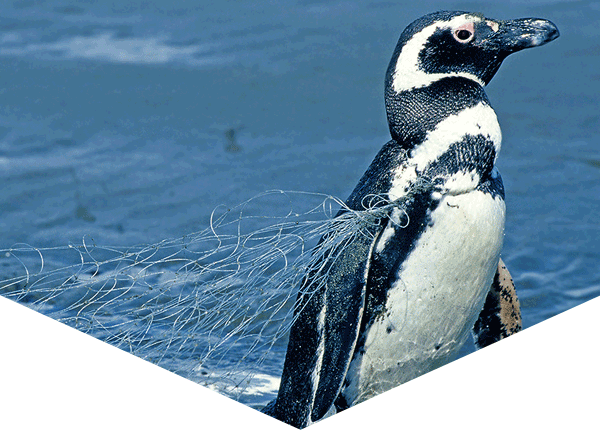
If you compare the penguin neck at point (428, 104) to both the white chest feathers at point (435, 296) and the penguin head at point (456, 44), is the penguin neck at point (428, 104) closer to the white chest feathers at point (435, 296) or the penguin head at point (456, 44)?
the penguin head at point (456, 44)

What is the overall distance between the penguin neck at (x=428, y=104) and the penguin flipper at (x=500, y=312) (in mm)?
413

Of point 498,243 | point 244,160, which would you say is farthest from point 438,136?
point 244,160

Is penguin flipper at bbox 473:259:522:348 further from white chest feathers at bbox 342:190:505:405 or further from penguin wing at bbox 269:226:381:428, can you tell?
penguin wing at bbox 269:226:381:428

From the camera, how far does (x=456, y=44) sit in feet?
6.05

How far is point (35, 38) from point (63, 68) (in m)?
0.47

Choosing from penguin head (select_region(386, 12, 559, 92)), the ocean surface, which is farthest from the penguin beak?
the ocean surface

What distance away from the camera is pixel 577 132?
3707 mm

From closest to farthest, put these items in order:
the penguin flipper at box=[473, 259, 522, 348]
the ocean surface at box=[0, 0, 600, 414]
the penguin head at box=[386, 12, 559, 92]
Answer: the penguin head at box=[386, 12, 559, 92] < the penguin flipper at box=[473, 259, 522, 348] < the ocean surface at box=[0, 0, 600, 414]

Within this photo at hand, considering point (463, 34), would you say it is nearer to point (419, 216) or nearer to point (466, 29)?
point (466, 29)

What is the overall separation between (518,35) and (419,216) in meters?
0.42

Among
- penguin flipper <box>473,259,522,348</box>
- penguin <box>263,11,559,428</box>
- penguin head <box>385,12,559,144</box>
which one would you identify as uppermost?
penguin head <box>385,12,559,144</box>

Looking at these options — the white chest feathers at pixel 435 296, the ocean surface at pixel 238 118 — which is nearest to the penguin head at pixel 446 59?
the white chest feathers at pixel 435 296

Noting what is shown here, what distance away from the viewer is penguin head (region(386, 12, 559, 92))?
1.84 m

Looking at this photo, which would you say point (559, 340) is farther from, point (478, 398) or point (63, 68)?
point (63, 68)
